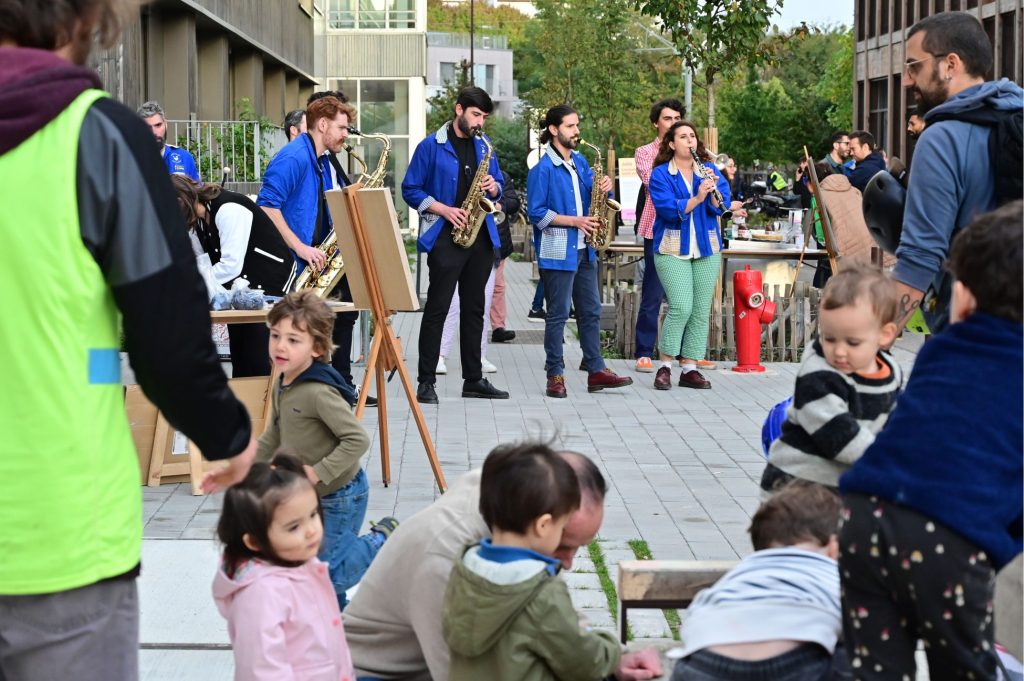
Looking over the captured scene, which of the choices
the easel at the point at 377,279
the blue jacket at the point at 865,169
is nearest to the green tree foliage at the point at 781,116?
the blue jacket at the point at 865,169

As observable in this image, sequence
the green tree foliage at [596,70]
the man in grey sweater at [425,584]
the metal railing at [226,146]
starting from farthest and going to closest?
the green tree foliage at [596,70] → the metal railing at [226,146] → the man in grey sweater at [425,584]

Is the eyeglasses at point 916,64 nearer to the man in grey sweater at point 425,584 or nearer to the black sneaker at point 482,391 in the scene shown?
the man in grey sweater at point 425,584

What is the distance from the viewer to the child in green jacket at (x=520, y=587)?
11.4 feet

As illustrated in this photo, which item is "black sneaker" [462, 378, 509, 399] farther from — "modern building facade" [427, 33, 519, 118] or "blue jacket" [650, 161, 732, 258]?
"modern building facade" [427, 33, 519, 118]

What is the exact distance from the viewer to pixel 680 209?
36.6 feet

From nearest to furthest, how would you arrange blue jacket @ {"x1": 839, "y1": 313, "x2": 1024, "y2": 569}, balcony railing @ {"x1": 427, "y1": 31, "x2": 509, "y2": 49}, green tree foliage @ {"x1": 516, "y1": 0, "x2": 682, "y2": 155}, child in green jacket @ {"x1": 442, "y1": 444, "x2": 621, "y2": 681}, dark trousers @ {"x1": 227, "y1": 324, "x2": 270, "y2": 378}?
blue jacket @ {"x1": 839, "y1": 313, "x2": 1024, "y2": 569}
child in green jacket @ {"x1": 442, "y1": 444, "x2": 621, "y2": 681}
dark trousers @ {"x1": 227, "y1": 324, "x2": 270, "y2": 378}
green tree foliage @ {"x1": 516, "y1": 0, "x2": 682, "y2": 155}
balcony railing @ {"x1": 427, "y1": 31, "x2": 509, "y2": 49}

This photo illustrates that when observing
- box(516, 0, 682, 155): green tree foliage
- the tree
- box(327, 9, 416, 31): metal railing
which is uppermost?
box(327, 9, 416, 31): metal railing

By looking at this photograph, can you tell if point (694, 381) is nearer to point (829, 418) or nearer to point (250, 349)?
point (250, 349)

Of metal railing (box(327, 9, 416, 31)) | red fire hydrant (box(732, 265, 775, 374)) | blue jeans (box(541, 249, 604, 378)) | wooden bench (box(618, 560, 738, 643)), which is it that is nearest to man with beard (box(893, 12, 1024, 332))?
wooden bench (box(618, 560, 738, 643))

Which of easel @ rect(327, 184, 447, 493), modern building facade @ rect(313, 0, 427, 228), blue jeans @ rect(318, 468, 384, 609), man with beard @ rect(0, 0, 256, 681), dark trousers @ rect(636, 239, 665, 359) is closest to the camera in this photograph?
man with beard @ rect(0, 0, 256, 681)

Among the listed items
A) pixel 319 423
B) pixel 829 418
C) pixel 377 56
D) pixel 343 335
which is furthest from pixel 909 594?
pixel 377 56

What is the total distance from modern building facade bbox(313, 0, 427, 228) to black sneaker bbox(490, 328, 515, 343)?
106 feet

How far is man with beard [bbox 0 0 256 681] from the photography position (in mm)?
2537

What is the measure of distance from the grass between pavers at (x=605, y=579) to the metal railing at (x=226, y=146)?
13.6 m
